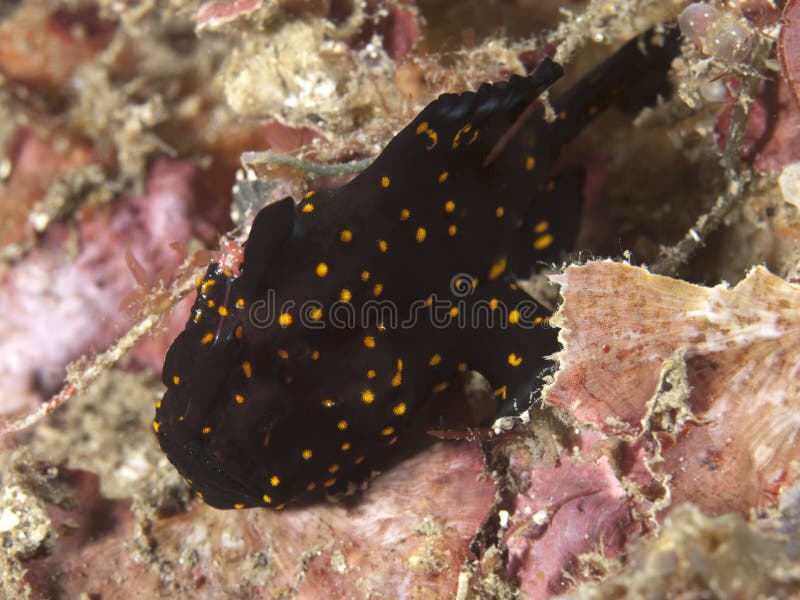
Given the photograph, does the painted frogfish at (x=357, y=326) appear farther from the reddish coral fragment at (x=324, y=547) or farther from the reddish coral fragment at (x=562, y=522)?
the reddish coral fragment at (x=562, y=522)

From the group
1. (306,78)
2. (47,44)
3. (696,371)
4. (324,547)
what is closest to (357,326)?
(324,547)

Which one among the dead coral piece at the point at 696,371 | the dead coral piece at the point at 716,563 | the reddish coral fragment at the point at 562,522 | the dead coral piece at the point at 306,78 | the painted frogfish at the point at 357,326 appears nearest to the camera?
the dead coral piece at the point at 716,563

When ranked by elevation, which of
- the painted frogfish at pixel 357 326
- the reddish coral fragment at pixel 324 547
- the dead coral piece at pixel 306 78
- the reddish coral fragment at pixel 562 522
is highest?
the dead coral piece at pixel 306 78

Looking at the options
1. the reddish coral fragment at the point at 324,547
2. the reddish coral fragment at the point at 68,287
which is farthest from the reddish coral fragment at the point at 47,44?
the reddish coral fragment at the point at 324,547

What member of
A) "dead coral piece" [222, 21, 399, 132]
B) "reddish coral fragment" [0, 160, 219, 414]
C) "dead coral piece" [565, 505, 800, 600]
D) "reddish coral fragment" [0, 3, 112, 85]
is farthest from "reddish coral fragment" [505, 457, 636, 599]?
"reddish coral fragment" [0, 3, 112, 85]

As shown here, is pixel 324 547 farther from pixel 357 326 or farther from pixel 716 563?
pixel 716 563

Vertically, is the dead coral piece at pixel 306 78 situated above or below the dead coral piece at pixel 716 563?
above
